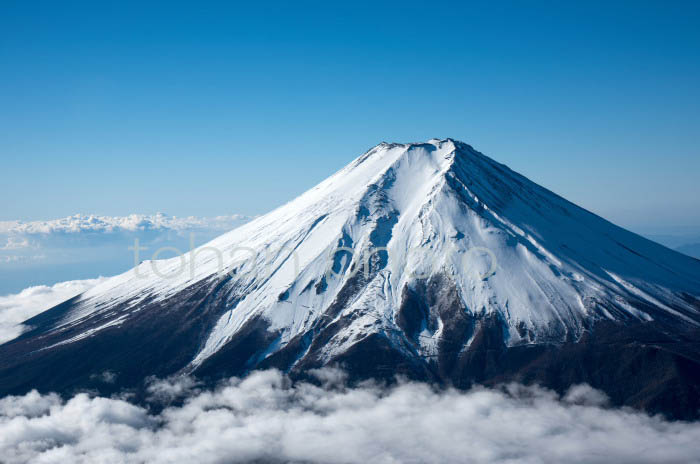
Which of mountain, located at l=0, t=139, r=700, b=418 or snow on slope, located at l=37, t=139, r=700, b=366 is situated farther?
snow on slope, located at l=37, t=139, r=700, b=366

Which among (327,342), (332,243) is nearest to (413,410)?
(327,342)

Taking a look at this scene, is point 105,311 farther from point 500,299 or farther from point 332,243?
point 500,299

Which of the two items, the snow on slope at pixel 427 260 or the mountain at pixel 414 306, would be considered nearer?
the mountain at pixel 414 306

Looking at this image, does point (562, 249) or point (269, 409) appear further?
point (562, 249)

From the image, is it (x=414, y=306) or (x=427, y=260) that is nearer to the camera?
(x=414, y=306)

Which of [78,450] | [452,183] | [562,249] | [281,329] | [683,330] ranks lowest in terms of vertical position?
[78,450]
